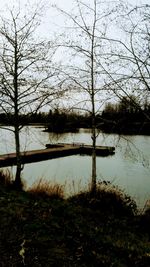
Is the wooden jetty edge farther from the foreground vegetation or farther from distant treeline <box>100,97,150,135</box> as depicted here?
distant treeline <box>100,97,150,135</box>

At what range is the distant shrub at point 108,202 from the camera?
1008 centimetres

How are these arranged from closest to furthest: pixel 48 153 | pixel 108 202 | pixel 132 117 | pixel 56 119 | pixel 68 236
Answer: pixel 68 236 → pixel 132 117 → pixel 108 202 → pixel 56 119 → pixel 48 153

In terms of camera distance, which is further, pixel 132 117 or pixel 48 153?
pixel 48 153

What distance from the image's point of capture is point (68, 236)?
6.03m

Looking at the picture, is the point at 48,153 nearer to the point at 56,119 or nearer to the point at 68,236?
the point at 56,119

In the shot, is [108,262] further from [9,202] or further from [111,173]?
[111,173]

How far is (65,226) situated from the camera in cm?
668

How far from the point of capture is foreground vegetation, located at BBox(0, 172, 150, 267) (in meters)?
4.93

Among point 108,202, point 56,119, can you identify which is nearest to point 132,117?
point 108,202

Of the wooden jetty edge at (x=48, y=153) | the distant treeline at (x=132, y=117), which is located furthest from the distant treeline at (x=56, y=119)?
the wooden jetty edge at (x=48, y=153)

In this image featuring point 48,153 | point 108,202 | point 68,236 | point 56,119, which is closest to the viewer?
point 68,236

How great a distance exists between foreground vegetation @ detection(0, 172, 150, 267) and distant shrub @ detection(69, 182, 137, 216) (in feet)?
0.36

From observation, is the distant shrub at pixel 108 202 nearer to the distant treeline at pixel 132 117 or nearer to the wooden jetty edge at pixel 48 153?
the distant treeline at pixel 132 117

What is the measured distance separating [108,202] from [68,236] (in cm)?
462
